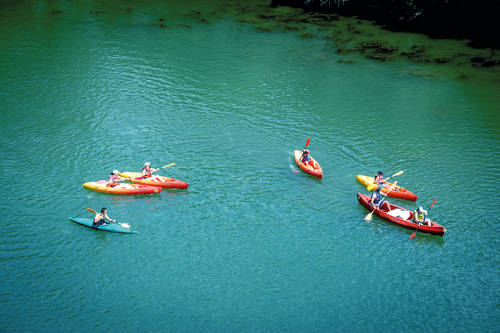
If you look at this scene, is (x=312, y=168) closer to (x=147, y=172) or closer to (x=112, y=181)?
(x=147, y=172)

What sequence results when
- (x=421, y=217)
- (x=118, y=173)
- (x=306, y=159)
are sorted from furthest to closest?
(x=306, y=159)
(x=118, y=173)
(x=421, y=217)

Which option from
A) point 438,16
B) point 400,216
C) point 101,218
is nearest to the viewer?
point 101,218

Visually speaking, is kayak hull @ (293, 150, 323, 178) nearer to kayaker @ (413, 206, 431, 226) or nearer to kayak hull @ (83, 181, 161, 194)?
kayaker @ (413, 206, 431, 226)

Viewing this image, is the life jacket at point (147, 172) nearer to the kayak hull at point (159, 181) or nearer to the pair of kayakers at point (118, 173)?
the pair of kayakers at point (118, 173)

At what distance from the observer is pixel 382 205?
24406 mm

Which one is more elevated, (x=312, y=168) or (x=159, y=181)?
(x=312, y=168)

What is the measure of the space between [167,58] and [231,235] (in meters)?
22.7

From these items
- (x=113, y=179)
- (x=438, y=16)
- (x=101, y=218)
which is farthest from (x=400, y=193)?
(x=438, y=16)

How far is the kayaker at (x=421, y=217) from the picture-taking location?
75.3 ft

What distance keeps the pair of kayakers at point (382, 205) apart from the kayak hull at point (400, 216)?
0.18 metres

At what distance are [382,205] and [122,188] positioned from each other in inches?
558

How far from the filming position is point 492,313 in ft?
64.2

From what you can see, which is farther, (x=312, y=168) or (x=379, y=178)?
(x=312, y=168)

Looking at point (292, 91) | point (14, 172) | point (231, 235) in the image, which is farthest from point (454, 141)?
point (14, 172)
